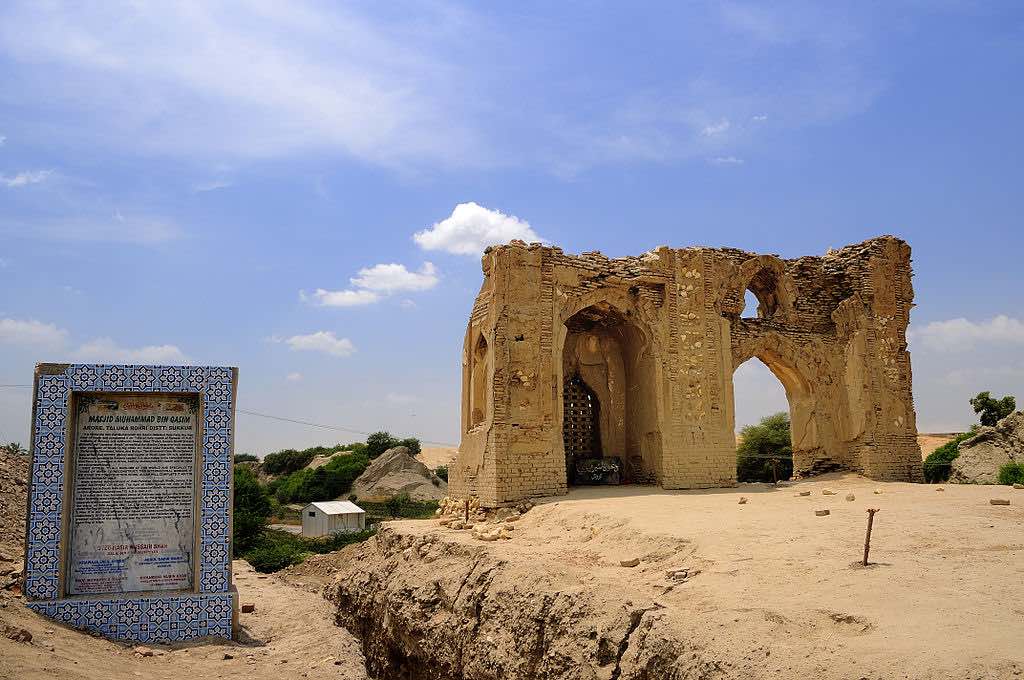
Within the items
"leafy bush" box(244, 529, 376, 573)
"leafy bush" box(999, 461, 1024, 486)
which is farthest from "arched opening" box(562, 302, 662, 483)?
"leafy bush" box(244, 529, 376, 573)

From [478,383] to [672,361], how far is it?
3920 mm

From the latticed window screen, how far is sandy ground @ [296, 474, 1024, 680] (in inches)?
193

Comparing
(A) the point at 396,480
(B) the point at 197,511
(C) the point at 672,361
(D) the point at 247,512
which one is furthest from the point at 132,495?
(A) the point at 396,480

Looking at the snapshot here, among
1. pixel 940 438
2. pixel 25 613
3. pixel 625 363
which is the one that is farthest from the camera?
pixel 940 438

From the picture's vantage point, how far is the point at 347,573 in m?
14.3

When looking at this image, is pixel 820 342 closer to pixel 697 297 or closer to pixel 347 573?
pixel 697 297

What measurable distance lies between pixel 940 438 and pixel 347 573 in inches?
1717

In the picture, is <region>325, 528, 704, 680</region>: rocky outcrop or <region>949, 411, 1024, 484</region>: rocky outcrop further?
<region>949, 411, 1024, 484</region>: rocky outcrop

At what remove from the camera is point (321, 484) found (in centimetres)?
4334

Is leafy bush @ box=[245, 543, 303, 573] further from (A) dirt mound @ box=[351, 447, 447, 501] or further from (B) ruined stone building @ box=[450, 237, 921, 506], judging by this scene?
(A) dirt mound @ box=[351, 447, 447, 501]

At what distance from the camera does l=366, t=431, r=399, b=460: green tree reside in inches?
1969

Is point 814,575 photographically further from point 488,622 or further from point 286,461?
point 286,461

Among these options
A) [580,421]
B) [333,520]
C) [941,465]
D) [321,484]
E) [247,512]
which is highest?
[580,421]

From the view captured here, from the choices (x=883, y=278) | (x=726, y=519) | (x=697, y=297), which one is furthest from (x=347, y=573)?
(x=883, y=278)
